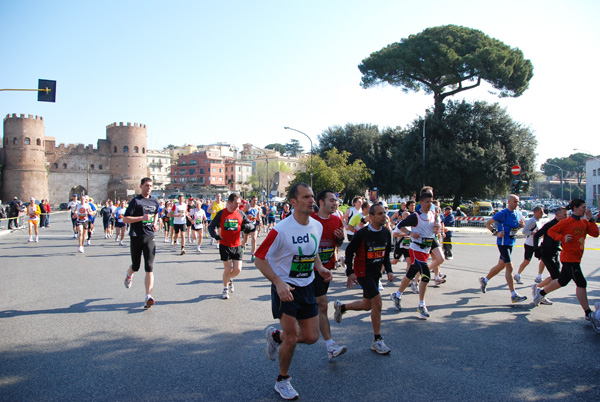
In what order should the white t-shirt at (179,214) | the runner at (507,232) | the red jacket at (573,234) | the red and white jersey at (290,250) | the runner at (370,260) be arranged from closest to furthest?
the red and white jersey at (290,250)
the runner at (370,260)
the red jacket at (573,234)
the runner at (507,232)
the white t-shirt at (179,214)

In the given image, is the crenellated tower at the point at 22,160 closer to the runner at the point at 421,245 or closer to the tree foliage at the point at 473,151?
the tree foliage at the point at 473,151

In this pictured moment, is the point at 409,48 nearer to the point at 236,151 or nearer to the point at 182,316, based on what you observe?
the point at 182,316

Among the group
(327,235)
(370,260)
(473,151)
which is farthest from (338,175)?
(370,260)

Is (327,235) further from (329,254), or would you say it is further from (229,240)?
(229,240)

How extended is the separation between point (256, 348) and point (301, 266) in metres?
1.56

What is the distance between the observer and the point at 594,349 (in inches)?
193

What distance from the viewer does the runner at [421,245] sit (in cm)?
630

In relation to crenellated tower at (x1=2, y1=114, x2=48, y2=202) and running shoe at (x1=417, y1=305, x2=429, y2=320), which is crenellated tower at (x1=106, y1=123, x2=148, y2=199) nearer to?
crenellated tower at (x1=2, y1=114, x2=48, y2=202)

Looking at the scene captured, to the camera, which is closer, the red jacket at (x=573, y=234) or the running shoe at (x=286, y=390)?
the running shoe at (x=286, y=390)

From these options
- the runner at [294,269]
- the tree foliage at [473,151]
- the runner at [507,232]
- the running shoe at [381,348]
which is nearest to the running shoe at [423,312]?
the running shoe at [381,348]

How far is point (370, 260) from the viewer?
198 inches

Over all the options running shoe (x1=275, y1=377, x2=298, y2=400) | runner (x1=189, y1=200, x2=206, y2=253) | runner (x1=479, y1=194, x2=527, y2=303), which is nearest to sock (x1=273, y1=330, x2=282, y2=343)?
running shoe (x1=275, y1=377, x2=298, y2=400)

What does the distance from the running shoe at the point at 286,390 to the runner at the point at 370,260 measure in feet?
4.67

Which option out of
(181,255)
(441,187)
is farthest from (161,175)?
(181,255)
